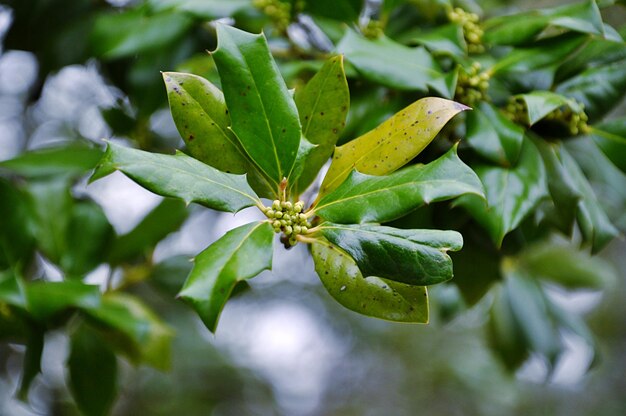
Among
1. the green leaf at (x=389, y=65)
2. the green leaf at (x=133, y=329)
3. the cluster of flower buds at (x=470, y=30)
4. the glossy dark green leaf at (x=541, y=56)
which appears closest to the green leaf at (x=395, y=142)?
the green leaf at (x=389, y=65)

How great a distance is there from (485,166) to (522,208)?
77mm

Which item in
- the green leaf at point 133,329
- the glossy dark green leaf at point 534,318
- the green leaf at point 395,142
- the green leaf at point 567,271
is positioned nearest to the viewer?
the green leaf at point 395,142

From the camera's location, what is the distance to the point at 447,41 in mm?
908

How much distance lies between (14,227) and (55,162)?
18cm

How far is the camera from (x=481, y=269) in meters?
1.06

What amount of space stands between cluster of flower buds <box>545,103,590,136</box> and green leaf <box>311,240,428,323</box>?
0.39m

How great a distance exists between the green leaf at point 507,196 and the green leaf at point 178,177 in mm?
325

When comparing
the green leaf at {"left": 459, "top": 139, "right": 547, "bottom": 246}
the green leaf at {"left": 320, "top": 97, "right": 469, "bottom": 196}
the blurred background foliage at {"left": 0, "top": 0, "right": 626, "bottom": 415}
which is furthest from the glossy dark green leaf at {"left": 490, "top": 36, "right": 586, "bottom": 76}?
the green leaf at {"left": 320, "top": 97, "right": 469, "bottom": 196}

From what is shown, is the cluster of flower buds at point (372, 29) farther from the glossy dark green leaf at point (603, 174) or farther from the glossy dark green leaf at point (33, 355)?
the glossy dark green leaf at point (33, 355)

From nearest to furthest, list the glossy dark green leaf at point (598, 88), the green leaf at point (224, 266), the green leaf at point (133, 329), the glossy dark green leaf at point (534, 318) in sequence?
1. the green leaf at point (224, 266)
2. the glossy dark green leaf at point (598, 88)
3. the green leaf at point (133, 329)
4. the glossy dark green leaf at point (534, 318)

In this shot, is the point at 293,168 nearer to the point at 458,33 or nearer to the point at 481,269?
the point at 458,33

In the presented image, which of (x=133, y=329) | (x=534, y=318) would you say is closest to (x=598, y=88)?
(x=534, y=318)

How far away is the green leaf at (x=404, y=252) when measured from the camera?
0.61m

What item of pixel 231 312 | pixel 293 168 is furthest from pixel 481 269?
pixel 231 312
